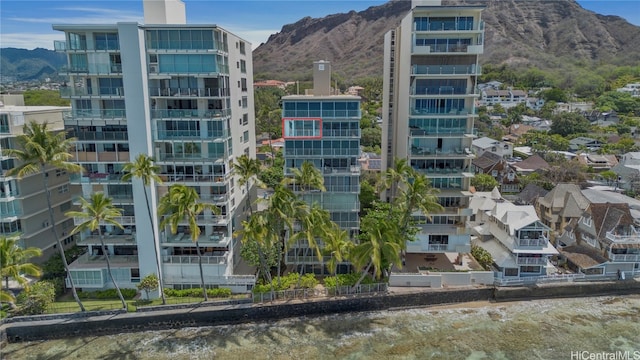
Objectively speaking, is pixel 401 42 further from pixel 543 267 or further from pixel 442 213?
pixel 543 267

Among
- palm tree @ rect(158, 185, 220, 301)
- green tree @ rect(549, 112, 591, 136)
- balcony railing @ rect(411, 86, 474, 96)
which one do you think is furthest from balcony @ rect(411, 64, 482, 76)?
green tree @ rect(549, 112, 591, 136)

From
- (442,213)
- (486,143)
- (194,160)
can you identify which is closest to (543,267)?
(442,213)

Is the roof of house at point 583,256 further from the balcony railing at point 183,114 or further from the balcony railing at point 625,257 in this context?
the balcony railing at point 183,114

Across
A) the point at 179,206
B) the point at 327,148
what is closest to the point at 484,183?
the point at 327,148

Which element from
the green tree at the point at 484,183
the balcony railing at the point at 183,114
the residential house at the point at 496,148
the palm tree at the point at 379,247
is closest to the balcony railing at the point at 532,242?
the palm tree at the point at 379,247

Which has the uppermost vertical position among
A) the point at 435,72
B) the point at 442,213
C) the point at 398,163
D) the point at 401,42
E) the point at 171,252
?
the point at 401,42

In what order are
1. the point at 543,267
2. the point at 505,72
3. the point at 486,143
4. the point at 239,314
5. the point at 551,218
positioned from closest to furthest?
the point at 239,314
the point at 543,267
the point at 551,218
the point at 486,143
the point at 505,72

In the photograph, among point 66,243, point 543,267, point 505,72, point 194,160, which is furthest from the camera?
point 505,72
